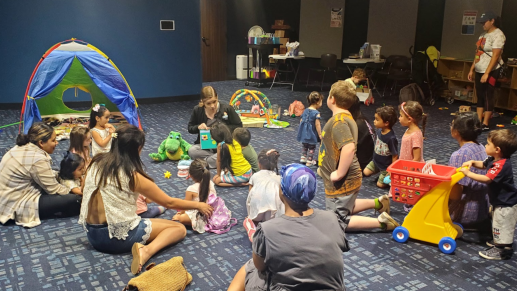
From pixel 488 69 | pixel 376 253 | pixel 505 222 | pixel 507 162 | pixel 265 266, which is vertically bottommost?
pixel 376 253

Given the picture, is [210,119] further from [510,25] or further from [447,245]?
[510,25]

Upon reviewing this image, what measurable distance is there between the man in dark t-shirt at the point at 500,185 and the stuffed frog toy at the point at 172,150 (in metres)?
3.35

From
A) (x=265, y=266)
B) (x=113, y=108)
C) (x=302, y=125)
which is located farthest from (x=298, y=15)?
(x=265, y=266)

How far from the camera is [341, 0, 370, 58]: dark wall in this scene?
11.8 meters

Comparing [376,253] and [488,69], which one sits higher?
[488,69]

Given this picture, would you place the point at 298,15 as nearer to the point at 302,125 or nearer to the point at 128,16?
the point at 128,16

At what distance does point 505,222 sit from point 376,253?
3.11 ft

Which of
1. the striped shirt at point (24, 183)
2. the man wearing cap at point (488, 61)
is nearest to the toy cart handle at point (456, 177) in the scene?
the striped shirt at point (24, 183)

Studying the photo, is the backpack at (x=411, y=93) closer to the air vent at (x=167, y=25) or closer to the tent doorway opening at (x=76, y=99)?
the air vent at (x=167, y=25)

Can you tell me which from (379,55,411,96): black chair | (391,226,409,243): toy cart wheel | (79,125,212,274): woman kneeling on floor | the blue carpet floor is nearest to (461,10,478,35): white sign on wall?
(379,55,411,96): black chair

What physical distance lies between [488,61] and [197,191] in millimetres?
5588

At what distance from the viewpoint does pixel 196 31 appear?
998cm

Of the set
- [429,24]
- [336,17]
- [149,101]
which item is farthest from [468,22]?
[149,101]

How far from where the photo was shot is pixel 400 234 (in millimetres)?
3689
